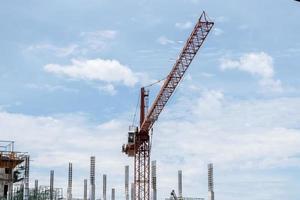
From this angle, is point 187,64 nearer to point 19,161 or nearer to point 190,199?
point 19,161

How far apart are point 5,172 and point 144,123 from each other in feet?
99.8

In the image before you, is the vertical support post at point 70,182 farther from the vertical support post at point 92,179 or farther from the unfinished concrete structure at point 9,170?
the unfinished concrete structure at point 9,170

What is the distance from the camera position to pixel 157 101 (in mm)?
105125

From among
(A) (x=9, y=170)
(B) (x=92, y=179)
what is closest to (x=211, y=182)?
(B) (x=92, y=179)

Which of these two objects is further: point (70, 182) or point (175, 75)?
point (70, 182)

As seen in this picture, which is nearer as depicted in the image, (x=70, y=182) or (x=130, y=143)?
(x=130, y=143)

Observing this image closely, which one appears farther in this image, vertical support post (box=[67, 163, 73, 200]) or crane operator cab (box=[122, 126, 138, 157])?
vertical support post (box=[67, 163, 73, 200])

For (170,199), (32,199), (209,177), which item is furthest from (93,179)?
(32,199)

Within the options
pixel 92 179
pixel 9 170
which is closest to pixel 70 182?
pixel 92 179

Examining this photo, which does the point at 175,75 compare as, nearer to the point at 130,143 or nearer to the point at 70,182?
the point at 130,143

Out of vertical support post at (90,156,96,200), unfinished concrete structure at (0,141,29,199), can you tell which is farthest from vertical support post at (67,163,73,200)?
unfinished concrete structure at (0,141,29,199)

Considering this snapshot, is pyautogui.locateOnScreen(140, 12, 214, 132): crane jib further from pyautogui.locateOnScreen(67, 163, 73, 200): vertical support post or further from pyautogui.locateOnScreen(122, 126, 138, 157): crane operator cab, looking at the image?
pyautogui.locateOnScreen(67, 163, 73, 200): vertical support post

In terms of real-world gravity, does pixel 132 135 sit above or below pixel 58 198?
above

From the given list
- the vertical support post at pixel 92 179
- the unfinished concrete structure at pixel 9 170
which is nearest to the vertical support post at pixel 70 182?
the vertical support post at pixel 92 179
